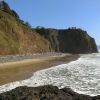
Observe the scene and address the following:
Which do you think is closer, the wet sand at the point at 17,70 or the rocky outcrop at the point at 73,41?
the wet sand at the point at 17,70

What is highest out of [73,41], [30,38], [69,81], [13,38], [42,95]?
[73,41]

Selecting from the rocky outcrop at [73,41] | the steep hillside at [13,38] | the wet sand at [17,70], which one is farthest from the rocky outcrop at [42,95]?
the rocky outcrop at [73,41]

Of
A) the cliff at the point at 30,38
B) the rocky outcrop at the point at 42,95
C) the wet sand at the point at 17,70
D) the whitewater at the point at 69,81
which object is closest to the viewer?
the rocky outcrop at the point at 42,95

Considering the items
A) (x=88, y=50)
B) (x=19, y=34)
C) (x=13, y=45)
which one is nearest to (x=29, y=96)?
(x=13, y=45)

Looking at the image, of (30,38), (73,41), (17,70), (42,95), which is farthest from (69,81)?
(73,41)

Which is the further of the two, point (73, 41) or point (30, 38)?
point (73, 41)

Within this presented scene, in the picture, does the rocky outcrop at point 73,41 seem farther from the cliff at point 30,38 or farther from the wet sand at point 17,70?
the wet sand at point 17,70

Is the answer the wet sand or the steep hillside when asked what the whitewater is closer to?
the wet sand

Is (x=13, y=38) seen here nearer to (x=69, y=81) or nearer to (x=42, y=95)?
(x=69, y=81)

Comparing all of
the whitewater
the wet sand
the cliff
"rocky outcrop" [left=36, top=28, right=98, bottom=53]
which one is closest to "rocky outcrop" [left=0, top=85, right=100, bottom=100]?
the whitewater

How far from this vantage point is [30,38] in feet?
227

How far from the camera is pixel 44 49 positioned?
84812mm

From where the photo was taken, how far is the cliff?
52.0 m

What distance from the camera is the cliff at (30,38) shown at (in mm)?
52031
